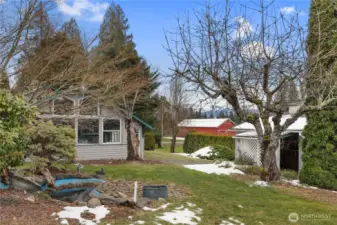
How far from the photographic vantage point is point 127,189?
25.4ft

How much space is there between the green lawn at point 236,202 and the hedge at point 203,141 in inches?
472

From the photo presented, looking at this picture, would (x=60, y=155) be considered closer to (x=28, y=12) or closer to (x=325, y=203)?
(x=28, y=12)

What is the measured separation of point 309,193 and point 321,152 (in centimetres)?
190

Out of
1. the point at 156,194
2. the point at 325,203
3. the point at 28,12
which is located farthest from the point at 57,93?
the point at 325,203

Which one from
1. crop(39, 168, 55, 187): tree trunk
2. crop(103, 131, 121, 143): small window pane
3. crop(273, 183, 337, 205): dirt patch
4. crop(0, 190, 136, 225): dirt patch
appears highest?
crop(103, 131, 121, 143): small window pane

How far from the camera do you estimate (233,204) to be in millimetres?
6496

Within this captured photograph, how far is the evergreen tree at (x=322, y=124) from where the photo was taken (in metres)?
8.92

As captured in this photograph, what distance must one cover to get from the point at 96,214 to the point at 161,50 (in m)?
5.73

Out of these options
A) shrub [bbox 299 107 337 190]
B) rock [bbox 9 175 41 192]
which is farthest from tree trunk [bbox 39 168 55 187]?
shrub [bbox 299 107 337 190]

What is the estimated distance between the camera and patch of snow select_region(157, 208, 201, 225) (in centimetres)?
518

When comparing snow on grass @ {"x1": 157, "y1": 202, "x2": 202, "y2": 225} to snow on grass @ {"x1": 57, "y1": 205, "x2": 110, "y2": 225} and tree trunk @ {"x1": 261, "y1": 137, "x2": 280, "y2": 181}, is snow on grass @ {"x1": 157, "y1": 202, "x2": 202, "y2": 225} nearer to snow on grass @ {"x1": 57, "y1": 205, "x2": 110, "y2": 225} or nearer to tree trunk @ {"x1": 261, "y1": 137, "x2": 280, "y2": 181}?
snow on grass @ {"x1": 57, "y1": 205, "x2": 110, "y2": 225}

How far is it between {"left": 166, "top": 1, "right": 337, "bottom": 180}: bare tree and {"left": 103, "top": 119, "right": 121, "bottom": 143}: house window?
842 cm

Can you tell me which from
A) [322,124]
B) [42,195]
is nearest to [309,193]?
[322,124]

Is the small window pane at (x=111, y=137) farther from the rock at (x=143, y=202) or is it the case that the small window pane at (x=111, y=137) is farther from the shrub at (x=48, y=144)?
the rock at (x=143, y=202)
